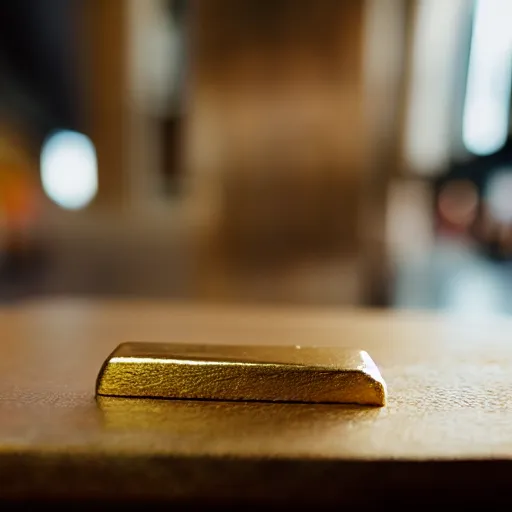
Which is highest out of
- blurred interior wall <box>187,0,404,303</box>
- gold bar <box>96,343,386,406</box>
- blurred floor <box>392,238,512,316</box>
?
blurred interior wall <box>187,0,404,303</box>

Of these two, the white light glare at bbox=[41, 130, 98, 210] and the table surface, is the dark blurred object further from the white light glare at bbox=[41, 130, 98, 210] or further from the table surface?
the table surface

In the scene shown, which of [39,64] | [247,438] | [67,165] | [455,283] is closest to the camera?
[247,438]

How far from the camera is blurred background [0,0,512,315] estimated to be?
66.2 inches

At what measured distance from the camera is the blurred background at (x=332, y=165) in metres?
1.68

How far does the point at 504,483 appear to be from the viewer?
0.92 ft

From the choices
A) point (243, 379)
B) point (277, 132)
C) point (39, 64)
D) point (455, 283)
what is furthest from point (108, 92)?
point (243, 379)

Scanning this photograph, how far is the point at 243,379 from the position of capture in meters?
0.35

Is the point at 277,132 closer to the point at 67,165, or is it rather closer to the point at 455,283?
Answer: the point at 455,283

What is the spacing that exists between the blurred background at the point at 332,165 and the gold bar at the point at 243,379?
119cm

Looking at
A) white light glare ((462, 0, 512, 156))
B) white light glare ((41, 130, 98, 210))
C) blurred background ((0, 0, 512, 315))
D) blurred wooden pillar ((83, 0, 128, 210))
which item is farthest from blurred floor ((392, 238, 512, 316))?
white light glare ((41, 130, 98, 210))

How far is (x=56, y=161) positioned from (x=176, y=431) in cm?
423

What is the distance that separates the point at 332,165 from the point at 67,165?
2944 millimetres

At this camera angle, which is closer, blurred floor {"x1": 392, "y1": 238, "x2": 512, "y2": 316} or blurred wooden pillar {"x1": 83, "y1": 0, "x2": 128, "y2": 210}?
blurred floor {"x1": 392, "y1": 238, "x2": 512, "y2": 316}

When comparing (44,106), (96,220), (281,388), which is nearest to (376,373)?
(281,388)
